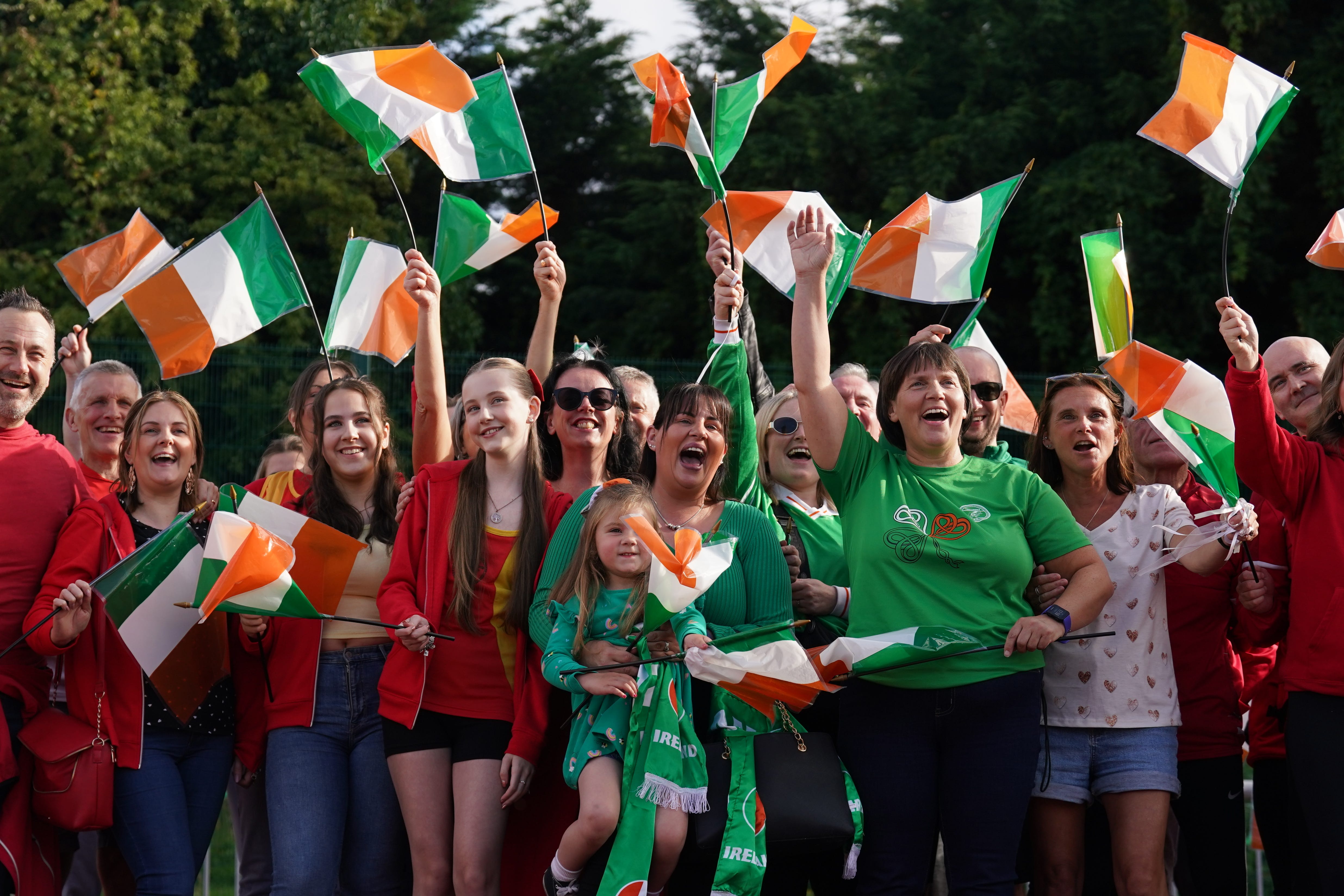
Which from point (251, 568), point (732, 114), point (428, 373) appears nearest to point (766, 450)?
point (428, 373)

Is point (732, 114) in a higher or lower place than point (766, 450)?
higher

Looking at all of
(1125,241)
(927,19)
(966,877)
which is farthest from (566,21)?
(966,877)

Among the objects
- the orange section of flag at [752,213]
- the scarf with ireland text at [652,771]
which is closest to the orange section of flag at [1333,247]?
the orange section of flag at [752,213]

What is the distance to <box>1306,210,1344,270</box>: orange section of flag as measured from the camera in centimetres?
434

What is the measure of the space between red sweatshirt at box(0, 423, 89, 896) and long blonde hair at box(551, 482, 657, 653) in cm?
164

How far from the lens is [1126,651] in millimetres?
3969

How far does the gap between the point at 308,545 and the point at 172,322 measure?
1389 mm

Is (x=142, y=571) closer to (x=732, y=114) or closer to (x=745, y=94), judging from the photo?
(x=732, y=114)

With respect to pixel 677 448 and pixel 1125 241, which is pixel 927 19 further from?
pixel 677 448

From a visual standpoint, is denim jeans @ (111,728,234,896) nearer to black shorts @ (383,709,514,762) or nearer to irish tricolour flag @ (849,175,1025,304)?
black shorts @ (383,709,514,762)

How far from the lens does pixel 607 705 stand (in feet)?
12.3

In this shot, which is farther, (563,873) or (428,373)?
(428,373)

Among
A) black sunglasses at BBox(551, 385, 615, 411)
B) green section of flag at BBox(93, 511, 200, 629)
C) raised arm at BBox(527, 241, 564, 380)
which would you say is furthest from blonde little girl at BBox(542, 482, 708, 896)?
green section of flag at BBox(93, 511, 200, 629)

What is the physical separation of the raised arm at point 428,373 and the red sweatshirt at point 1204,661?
7.79 ft
